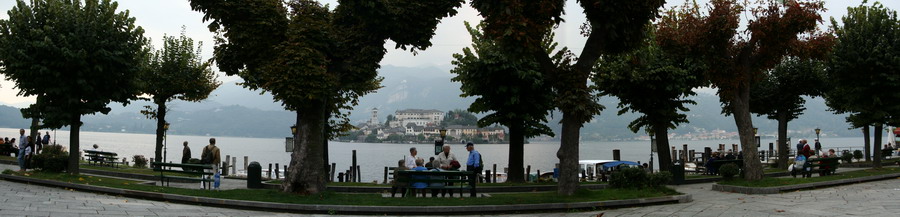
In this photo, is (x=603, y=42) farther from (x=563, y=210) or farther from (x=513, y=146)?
(x=513, y=146)

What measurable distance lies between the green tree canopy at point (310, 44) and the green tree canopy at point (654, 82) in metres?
12.4

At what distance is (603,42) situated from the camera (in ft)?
54.4

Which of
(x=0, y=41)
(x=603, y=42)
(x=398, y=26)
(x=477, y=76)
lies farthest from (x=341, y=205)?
(x=0, y=41)

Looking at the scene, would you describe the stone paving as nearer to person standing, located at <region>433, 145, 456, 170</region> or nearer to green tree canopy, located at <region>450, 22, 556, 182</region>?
person standing, located at <region>433, 145, 456, 170</region>

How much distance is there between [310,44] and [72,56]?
8.25 m

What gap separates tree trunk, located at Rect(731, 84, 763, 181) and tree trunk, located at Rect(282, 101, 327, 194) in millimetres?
13720

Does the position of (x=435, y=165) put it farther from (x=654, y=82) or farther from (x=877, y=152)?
(x=877, y=152)

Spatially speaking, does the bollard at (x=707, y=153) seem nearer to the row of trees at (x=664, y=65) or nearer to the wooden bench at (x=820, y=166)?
the row of trees at (x=664, y=65)

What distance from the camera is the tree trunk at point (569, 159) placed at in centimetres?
1655

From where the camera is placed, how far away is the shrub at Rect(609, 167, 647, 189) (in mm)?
16922

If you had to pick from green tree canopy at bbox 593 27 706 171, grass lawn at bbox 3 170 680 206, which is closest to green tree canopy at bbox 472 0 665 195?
grass lawn at bbox 3 170 680 206

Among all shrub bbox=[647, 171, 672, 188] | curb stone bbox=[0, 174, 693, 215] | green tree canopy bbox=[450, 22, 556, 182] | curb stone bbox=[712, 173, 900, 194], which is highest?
green tree canopy bbox=[450, 22, 556, 182]

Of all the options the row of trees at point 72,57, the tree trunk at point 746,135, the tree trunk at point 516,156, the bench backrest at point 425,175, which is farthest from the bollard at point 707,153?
the row of trees at point 72,57

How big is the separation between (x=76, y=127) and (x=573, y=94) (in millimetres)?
16594
